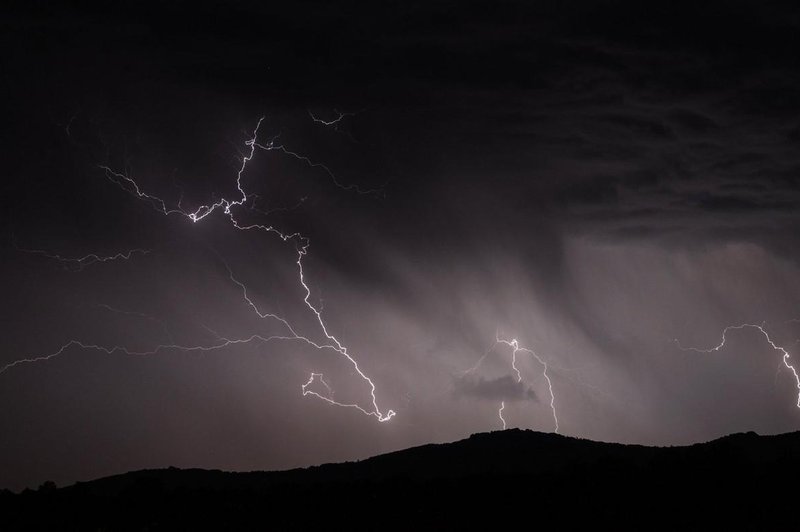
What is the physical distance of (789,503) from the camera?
1770 cm

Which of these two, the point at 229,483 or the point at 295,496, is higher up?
the point at 229,483

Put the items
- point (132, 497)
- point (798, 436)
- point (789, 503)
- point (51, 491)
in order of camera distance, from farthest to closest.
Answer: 1. point (798, 436)
2. point (51, 491)
3. point (132, 497)
4. point (789, 503)

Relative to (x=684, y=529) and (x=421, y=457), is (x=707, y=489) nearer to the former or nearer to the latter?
(x=684, y=529)

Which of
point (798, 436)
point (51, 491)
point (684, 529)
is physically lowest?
point (684, 529)

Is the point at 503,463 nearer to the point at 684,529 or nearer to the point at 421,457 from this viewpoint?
the point at 421,457

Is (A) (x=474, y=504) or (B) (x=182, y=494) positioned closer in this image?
(A) (x=474, y=504)

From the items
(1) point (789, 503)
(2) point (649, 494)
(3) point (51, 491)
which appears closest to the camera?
(1) point (789, 503)

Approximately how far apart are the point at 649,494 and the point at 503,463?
59.1 feet

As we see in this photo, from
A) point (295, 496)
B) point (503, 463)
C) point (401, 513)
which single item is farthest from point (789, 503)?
point (503, 463)

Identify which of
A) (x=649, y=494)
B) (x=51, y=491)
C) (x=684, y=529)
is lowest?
(x=684, y=529)

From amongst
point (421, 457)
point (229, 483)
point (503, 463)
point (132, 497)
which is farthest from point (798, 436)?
point (132, 497)

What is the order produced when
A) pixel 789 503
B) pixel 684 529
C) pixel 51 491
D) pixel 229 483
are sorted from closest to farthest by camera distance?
pixel 684 529 < pixel 789 503 < pixel 51 491 < pixel 229 483

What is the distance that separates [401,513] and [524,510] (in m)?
2.49

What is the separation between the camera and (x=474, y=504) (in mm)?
19312
